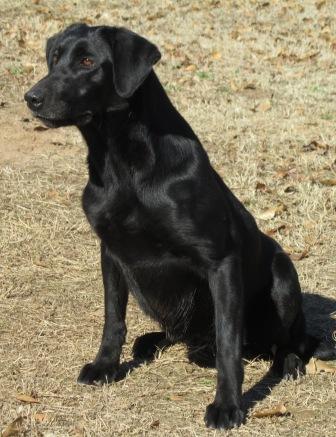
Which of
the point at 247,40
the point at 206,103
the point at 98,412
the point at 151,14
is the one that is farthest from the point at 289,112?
the point at 98,412

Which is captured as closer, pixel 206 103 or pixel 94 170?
pixel 94 170

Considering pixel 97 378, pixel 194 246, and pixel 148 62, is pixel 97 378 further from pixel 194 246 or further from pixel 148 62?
pixel 148 62

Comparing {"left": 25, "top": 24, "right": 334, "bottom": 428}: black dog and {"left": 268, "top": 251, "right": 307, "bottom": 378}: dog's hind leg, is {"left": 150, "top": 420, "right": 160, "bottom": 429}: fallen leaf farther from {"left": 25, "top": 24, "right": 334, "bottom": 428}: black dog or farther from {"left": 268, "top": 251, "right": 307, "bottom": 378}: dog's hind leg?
{"left": 268, "top": 251, "right": 307, "bottom": 378}: dog's hind leg

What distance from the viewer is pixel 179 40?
487 inches

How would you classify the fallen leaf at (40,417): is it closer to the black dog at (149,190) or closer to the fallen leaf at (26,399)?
the fallen leaf at (26,399)

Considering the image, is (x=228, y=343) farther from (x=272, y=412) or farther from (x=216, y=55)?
(x=216, y=55)

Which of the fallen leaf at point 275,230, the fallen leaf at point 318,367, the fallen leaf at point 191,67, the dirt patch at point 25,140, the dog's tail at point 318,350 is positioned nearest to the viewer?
the fallen leaf at point 318,367

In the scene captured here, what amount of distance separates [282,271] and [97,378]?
1.12 m

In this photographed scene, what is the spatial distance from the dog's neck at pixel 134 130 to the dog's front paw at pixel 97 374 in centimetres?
100

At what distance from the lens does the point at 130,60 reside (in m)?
3.77

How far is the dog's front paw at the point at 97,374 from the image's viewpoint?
13.9 ft

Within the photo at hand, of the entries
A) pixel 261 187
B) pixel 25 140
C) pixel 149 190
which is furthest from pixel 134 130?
pixel 25 140

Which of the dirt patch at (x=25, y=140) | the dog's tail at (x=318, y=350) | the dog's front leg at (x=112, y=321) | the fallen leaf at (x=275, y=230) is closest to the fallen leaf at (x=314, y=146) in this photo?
the fallen leaf at (x=275, y=230)

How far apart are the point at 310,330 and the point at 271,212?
70.2 inches
